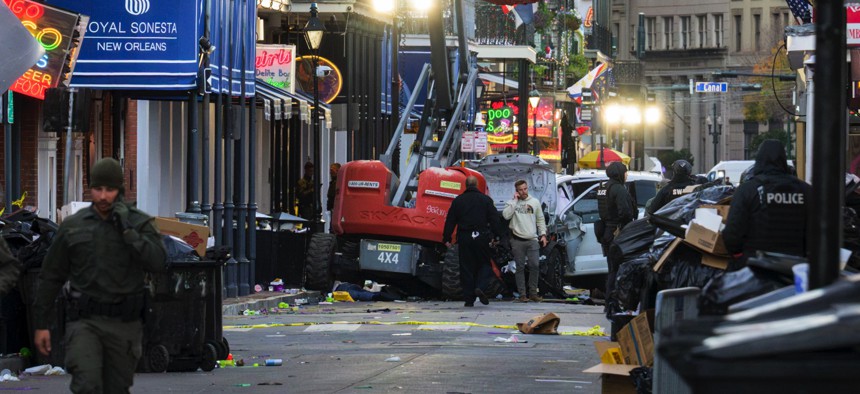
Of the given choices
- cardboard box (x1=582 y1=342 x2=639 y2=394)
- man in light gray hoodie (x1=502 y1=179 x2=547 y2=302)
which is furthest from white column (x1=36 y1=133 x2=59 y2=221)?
cardboard box (x1=582 y1=342 x2=639 y2=394)

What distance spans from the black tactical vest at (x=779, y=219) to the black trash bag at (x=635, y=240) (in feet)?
11.1

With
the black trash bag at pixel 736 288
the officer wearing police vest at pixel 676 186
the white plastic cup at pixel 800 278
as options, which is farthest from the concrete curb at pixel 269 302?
the white plastic cup at pixel 800 278

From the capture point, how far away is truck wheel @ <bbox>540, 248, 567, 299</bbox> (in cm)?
2547

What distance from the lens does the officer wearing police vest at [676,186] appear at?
64.5ft

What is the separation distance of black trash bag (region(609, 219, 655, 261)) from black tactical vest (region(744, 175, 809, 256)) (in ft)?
11.1

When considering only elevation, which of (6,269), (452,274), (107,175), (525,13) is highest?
(525,13)

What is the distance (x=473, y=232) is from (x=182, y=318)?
9171 mm

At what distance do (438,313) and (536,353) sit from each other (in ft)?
18.9

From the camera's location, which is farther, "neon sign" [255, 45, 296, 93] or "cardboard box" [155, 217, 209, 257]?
"neon sign" [255, 45, 296, 93]

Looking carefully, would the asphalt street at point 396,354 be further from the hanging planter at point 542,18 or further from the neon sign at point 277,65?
the hanging planter at point 542,18

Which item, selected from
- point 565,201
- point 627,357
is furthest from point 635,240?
point 565,201

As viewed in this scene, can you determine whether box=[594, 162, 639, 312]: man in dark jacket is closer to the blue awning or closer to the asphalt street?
the asphalt street

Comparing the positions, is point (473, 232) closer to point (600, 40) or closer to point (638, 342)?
point (638, 342)

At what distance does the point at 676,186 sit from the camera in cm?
2016
